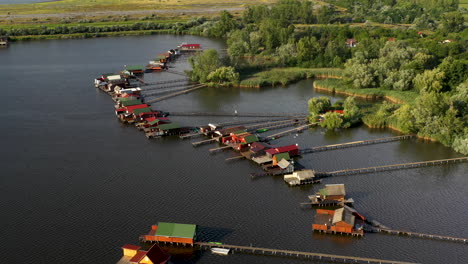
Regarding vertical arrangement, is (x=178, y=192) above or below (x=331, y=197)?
below

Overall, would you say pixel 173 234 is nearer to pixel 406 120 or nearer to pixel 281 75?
pixel 406 120

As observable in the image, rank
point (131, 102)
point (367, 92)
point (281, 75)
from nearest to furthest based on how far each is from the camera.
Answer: point (131, 102) → point (367, 92) → point (281, 75)

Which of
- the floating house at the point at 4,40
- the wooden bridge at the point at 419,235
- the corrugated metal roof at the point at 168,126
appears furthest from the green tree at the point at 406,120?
the floating house at the point at 4,40

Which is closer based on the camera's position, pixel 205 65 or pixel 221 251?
Answer: pixel 221 251

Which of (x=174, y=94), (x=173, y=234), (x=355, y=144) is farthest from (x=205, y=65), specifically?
(x=173, y=234)


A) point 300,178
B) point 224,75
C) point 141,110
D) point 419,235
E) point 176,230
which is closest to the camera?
point 176,230

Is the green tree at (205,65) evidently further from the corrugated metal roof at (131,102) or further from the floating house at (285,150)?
the floating house at (285,150)

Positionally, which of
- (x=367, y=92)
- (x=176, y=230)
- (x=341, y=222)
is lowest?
(x=176, y=230)
